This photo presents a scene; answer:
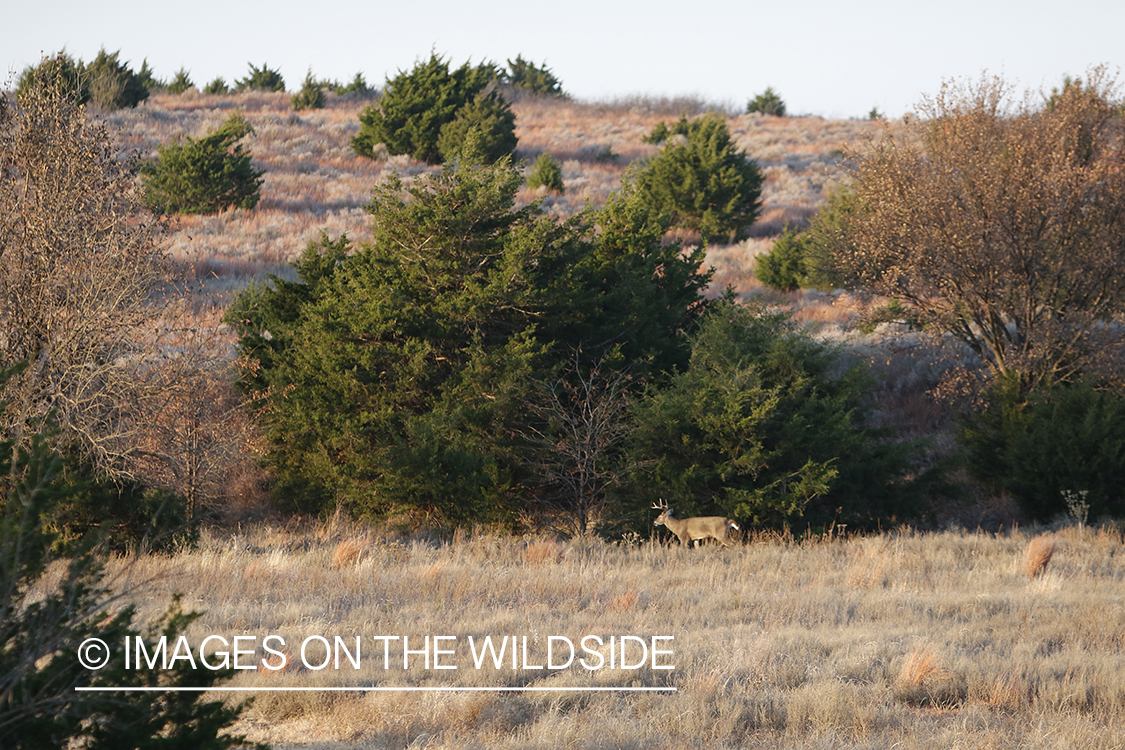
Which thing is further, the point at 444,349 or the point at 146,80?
the point at 146,80

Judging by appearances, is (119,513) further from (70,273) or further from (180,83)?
(180,83)

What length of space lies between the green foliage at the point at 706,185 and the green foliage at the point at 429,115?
7.66 meters

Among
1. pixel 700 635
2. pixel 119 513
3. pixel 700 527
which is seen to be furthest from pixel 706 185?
pixel 700 635

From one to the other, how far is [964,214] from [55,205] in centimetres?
1370

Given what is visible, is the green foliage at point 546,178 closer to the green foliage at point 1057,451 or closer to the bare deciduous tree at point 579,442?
the bare deciduous tree at point 579,442

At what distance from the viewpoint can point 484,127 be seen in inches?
1353

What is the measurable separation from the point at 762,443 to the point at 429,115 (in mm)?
28482

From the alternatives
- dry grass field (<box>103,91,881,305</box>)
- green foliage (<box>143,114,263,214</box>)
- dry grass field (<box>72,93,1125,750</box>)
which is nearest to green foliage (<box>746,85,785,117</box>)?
dry grass field (<box>103,91,881,305</box>)

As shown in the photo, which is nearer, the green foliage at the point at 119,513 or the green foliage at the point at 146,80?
the green foliage at the point at 119,513

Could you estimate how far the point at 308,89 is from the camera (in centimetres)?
4875

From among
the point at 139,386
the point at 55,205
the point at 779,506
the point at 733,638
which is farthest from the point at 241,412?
the point at 733,638

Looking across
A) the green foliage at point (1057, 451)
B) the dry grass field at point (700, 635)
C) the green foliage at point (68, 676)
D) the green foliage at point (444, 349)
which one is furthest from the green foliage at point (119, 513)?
the green foliage at point (1057, 451)

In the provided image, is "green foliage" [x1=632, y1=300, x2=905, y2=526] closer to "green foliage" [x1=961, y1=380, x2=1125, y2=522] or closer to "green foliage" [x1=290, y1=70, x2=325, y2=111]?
"green foliage" [x1=961, y1=380, x2=1125, y2=522]

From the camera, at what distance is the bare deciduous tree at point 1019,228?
1552 cm
